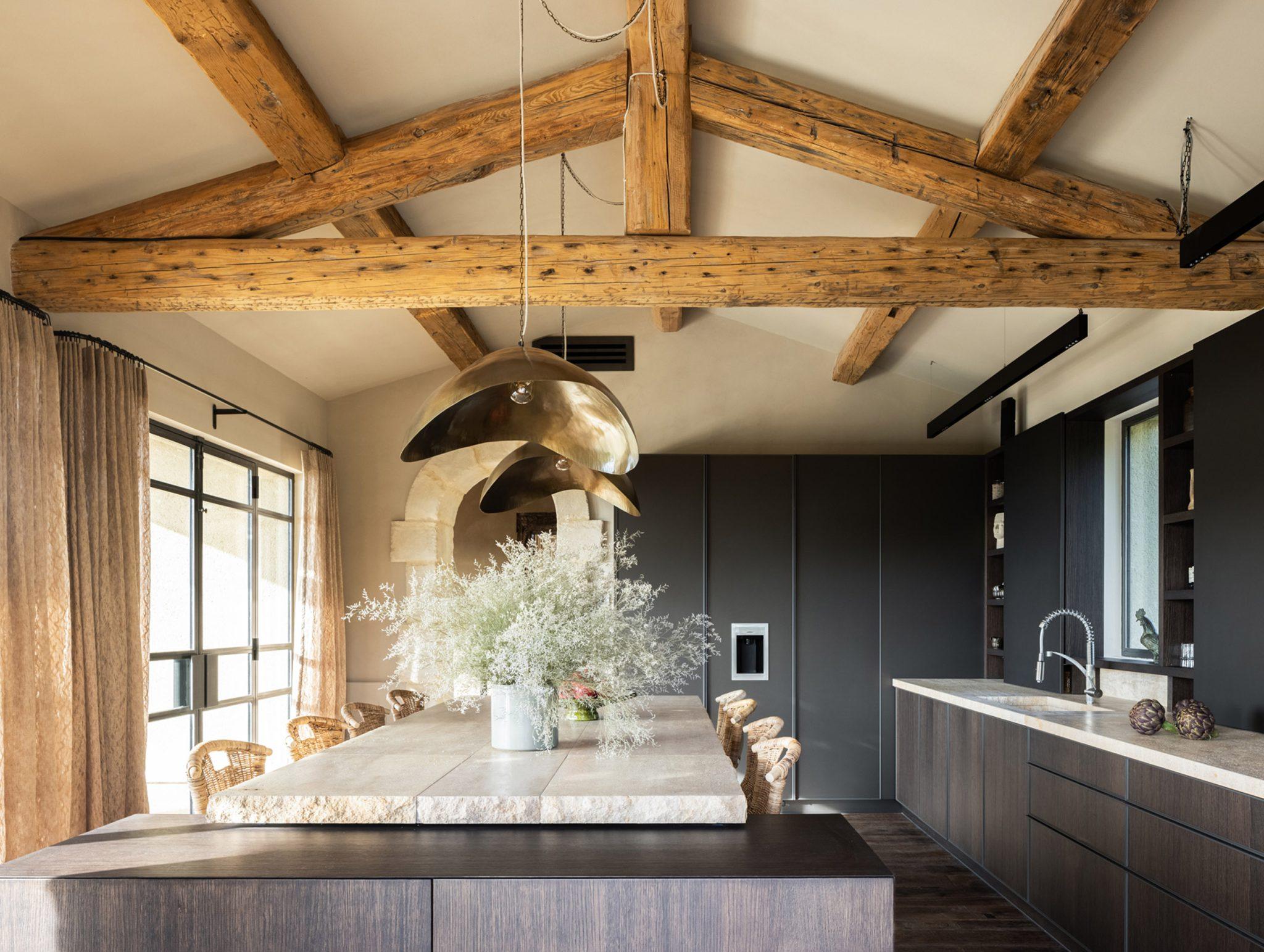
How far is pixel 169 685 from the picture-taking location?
237 inches

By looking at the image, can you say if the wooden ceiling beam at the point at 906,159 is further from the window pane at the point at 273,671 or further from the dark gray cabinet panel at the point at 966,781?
the window pane at the point at 273,671

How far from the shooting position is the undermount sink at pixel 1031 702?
→ 5.29 m

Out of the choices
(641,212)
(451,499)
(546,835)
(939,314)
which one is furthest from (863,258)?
(451,499)

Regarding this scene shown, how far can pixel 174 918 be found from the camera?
2016mm

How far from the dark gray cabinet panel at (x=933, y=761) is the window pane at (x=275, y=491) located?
468cm

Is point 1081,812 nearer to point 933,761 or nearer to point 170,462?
point 933,761

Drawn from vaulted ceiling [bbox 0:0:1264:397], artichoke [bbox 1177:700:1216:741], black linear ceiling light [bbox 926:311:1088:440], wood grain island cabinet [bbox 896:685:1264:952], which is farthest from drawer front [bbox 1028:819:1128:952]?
vaulted ceiling [bbox 0:0:1264:397]

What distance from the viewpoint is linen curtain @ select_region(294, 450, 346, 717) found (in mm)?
7719

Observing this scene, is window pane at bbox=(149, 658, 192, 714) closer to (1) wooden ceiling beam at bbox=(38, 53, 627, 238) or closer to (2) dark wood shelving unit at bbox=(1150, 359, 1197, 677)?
(1) wooden ceiling beam at bbox=(38, 53, 627, 238)

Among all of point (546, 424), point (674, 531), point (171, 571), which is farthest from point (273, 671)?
point (546, 424)

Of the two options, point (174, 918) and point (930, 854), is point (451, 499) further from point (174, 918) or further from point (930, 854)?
point (174, 918)

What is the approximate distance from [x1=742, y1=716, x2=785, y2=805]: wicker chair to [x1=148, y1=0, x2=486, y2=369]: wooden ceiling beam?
2834mm

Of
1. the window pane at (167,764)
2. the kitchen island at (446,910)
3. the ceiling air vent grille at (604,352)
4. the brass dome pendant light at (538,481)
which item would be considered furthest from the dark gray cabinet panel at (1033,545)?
the window pane at (167,764)

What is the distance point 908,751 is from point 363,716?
138 inches
